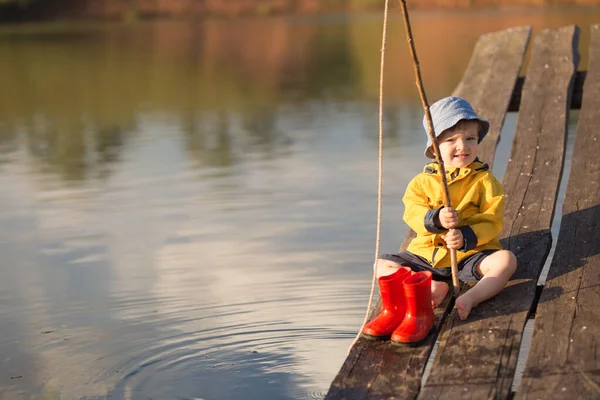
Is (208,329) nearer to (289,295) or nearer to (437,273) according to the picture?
(289,295)

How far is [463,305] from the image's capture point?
379 centimetres

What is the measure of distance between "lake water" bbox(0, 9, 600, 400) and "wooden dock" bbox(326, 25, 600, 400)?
1.66 ft

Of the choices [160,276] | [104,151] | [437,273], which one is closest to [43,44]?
[104,151]

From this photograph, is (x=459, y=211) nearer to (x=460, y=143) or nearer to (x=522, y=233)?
(x=460, y=143)

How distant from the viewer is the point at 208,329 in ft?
15.3

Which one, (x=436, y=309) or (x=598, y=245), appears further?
(x=598, y=245)

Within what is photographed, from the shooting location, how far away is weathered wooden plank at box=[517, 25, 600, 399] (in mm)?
3293

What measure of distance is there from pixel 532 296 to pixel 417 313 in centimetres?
53

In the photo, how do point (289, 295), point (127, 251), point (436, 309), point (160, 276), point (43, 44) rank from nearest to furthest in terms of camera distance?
point (436, 309) < point (289, 295) < point (160, 276) < point (127, 251) < point (43, 44)

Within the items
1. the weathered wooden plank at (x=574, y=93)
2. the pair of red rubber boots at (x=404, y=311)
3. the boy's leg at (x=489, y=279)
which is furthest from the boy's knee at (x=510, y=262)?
the weathered wooden plank at (x=574, y=93)

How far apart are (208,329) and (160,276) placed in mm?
1057

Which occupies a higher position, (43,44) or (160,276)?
(160,276)

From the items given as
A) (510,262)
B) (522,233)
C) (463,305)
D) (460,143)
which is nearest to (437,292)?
(463,305)

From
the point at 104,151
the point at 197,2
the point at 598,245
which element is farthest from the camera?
the point at 197,2
